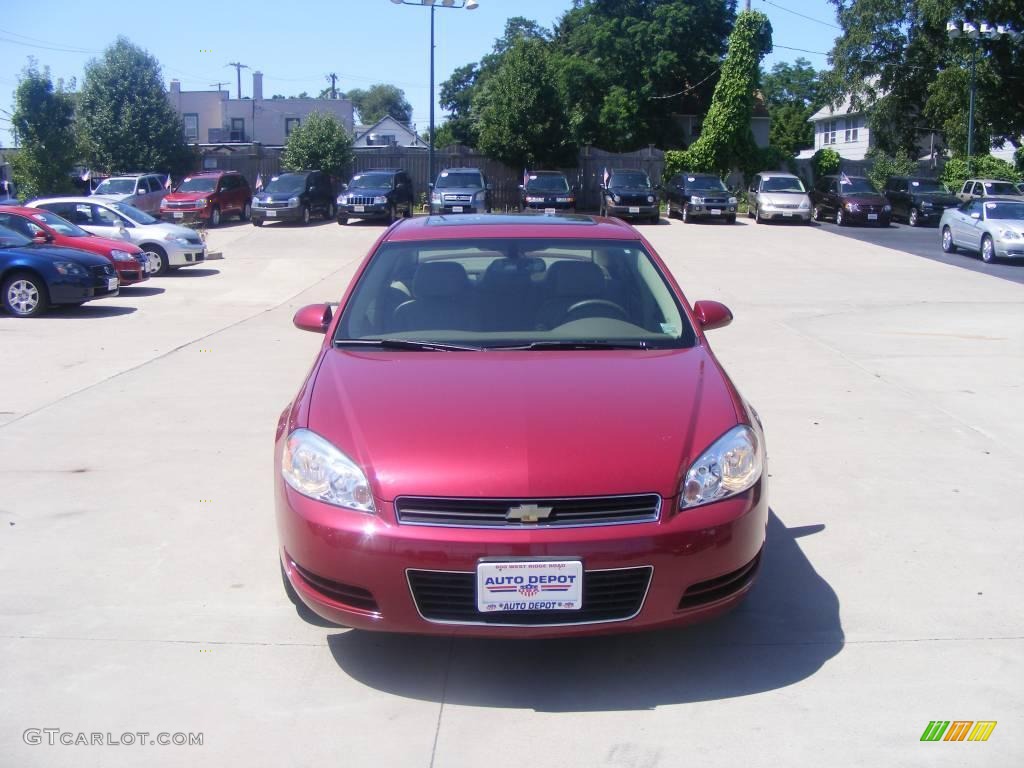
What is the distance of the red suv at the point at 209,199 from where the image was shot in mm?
31859

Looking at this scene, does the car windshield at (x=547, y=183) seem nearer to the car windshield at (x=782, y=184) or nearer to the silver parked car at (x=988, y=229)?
the car windshield at (x=782, y=184)

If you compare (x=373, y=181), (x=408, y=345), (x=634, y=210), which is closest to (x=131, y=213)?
(x=373, y=181)

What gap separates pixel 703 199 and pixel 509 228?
2927cm

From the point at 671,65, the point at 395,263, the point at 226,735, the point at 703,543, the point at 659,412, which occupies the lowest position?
the point at 226,735

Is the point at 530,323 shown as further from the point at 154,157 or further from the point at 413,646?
the point at 154,157

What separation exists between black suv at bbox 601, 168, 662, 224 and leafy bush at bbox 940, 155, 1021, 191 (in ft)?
42.2

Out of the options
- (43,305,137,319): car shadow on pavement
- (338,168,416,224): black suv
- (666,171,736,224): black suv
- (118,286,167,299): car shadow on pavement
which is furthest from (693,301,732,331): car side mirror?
(666,171,736,224): black suv

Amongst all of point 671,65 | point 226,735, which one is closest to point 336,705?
point 226,735

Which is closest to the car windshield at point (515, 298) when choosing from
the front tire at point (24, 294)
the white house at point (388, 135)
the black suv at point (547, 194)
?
the front tire at point (24, 294)

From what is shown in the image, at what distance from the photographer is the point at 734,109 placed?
1688 inches

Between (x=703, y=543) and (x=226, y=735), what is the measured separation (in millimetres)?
1837

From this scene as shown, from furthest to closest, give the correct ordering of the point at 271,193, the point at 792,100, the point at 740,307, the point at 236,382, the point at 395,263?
the point at 792,100
the point at 271,193
the point at 740,307
the point at 236,382
the point at 395,263

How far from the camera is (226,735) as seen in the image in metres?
3.74

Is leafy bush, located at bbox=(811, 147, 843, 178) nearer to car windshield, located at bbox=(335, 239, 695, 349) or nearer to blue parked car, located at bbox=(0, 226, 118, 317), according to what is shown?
blue parked car, located at bbox=(0, 226, 118, 317)
